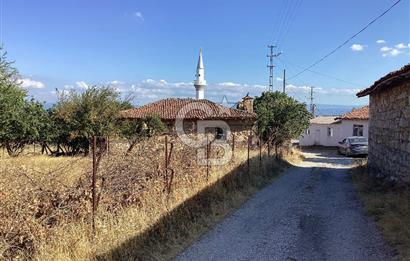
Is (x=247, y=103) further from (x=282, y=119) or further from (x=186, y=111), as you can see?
(x=282, y=119)

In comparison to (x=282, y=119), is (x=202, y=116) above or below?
above

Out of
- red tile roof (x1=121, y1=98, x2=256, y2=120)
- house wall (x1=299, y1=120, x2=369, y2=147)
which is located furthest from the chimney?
house wall (x1=299, y1=120, x2=369, y2=147)

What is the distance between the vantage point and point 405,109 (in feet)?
32.6

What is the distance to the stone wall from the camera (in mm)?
9812

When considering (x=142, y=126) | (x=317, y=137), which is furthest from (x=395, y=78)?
(x=317, y=137)

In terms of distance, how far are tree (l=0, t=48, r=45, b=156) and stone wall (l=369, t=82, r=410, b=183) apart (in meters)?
16.3

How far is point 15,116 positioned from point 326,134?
3168cm

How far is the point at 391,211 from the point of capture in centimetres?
763

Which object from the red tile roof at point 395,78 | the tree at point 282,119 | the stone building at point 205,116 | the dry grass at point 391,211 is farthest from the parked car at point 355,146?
the dry grass at point 391,211

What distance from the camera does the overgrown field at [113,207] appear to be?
16.2 feet

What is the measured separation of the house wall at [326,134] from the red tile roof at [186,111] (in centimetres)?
1249

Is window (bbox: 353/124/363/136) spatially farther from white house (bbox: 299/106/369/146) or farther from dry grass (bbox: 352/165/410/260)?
dry grass (bbox: 352/165/410/260)

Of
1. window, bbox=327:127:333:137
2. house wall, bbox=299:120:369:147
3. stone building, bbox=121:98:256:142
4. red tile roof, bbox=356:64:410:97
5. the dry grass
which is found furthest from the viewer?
window, bbox=327:127:333:137

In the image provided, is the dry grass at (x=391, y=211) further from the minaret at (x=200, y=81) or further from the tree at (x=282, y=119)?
the minaret at (x=200, y=81)
